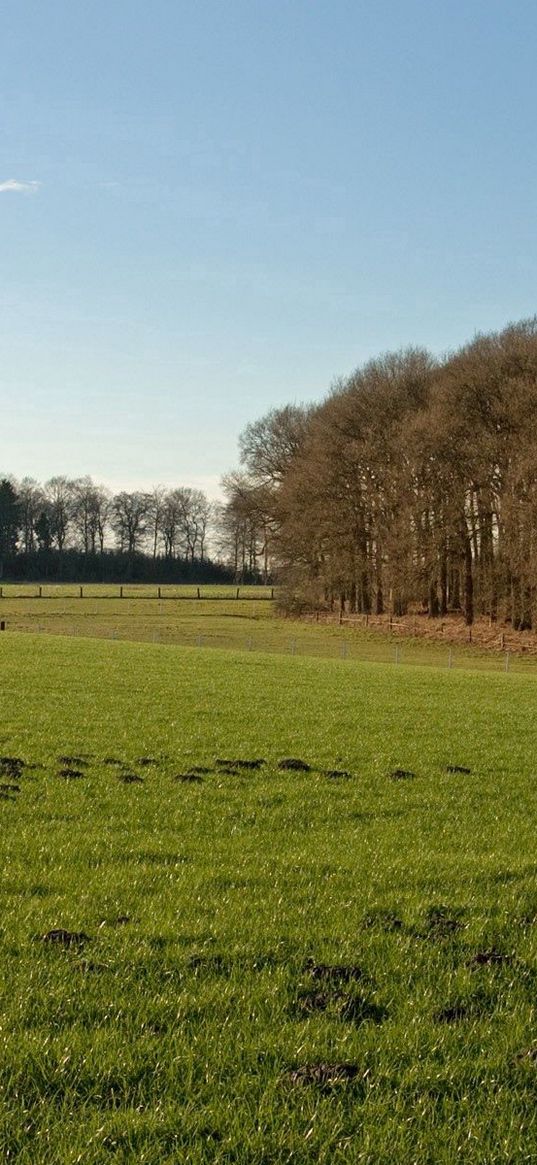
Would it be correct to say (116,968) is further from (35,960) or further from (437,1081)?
(437,1081)

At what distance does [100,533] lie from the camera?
177 m

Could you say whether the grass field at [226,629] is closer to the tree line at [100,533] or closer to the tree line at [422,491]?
the tree line at [422,491]

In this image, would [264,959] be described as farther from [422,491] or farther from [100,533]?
[100,533]

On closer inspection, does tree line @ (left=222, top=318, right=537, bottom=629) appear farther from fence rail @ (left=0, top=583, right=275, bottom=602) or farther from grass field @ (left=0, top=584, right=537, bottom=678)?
fence rail @ (left=0, top=583, right=275, bottom=602)

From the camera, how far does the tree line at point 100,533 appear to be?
171250 mm

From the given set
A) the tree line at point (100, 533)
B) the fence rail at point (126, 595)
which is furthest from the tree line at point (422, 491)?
the tree line at point (100, 533)

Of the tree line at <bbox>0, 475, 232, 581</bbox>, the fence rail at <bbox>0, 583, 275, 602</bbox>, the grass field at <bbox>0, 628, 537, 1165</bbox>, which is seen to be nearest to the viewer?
the grass field at <bbox>0, 628, 537, 1165</bbox>

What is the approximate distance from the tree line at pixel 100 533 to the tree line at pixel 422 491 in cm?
8665

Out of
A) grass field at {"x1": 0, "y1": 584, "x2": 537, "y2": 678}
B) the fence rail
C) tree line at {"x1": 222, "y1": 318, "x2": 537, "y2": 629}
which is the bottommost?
grass field at {"x1": 0, "y1": 584, "x2": 537, "y2": 678}

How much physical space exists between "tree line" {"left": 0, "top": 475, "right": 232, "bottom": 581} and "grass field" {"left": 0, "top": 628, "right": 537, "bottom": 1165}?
156 metres

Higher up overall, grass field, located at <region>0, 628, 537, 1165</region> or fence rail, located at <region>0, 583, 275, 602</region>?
fence rail, located at <region>0, 583, 275, 602</region>

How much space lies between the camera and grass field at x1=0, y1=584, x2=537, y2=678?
59.8 meters

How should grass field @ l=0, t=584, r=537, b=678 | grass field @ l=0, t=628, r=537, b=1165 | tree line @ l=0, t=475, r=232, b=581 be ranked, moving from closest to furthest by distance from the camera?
1. grass field @ l=0, t=628, r=537, b=1165
2. grass field @ l=0, t=584, r=537, b=678
3. tree line @ l=0, t=475, r=232, b=581

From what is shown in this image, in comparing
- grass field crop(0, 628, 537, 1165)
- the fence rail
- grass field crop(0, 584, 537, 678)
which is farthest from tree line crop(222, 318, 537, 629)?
grass field crop(0, 628, 537, 1165)
